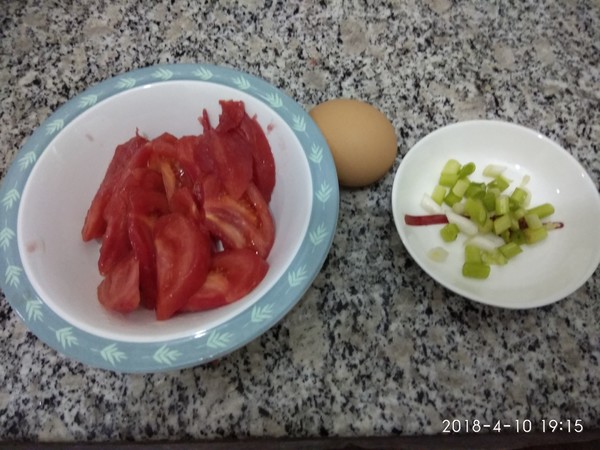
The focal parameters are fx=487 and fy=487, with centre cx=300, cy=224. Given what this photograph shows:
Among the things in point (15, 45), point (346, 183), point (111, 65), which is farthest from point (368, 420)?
point (15, 45)

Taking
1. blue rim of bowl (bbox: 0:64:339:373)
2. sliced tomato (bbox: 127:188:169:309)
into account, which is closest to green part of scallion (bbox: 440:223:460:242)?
blue rim of bowl (bbox: 0:64:339:373)

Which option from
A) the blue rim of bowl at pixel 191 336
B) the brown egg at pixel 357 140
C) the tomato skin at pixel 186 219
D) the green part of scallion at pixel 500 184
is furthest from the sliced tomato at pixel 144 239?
the green part of scallion at pixel 500 184

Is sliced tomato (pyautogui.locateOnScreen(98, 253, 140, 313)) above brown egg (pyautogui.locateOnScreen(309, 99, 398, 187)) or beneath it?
beneath

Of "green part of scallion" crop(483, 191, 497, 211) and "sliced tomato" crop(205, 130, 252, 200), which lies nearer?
"sliced tomato" crop(205, 130, 252, 200)

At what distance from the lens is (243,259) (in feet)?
2.36

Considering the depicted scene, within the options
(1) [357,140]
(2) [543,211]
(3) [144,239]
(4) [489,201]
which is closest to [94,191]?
(3) [144,239]

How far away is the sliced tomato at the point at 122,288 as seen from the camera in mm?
688

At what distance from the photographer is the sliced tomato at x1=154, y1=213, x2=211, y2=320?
2.22ft

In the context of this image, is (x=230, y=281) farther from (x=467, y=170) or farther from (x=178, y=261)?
(x=467, y=170)

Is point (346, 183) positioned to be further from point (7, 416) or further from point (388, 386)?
point (7, 416)

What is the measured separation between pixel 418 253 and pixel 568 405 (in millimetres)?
338

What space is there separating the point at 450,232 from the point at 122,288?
0.57m

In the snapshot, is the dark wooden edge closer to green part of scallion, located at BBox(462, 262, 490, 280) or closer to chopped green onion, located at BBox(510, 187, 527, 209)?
green part of scallion, located at BBox(462, 262, 490, 280)

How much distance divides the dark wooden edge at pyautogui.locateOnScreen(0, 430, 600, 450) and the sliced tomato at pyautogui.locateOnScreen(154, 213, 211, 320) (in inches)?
8.6
